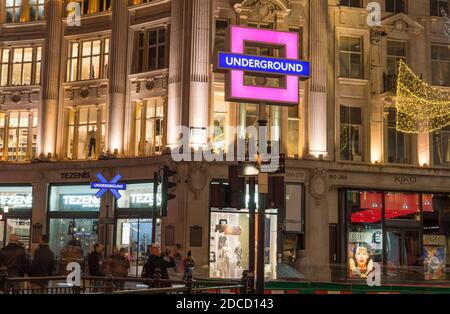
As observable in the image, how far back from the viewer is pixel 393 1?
1487 inches

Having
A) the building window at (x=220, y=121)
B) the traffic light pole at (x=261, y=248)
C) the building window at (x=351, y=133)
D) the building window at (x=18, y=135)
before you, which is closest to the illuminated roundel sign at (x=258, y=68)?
the traffic light pole at (x=261, y=248)

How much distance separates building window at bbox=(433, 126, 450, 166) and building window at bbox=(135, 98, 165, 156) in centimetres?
1384

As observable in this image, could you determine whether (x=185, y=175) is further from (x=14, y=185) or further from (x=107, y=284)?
(x=107, y=284)

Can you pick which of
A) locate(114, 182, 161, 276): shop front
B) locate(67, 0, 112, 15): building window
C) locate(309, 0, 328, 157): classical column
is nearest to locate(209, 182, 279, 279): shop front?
locate(114, 182, 161, 276): shop front

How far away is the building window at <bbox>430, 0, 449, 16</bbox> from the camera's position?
38.2 meters

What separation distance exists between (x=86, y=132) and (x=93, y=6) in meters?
6.71

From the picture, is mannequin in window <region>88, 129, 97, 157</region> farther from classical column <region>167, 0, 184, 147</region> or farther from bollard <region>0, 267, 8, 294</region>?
bollard <region>0, 267, 8, 294</region>

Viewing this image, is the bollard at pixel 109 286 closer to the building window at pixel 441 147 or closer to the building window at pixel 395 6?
the building window at pixel 441 147

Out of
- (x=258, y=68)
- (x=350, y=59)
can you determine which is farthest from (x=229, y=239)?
(x=258, y=68)

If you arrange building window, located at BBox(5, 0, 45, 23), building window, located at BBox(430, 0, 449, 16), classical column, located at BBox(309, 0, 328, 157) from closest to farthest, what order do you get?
classical column, located at BBox(309, 0, 328, 157)
building window, located at BBox(430, 0, 449, 16)
building window, located at BBox(5, 0, 45, 23)

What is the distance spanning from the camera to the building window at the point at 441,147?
37188mm

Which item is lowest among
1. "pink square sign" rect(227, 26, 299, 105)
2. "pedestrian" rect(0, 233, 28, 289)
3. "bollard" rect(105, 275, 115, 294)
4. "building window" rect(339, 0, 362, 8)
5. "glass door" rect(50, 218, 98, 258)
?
"bollard" rect(105, 275, 115, 294)

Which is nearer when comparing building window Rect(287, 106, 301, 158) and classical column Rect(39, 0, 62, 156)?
building window Rect(287, 106, 301, 158)
